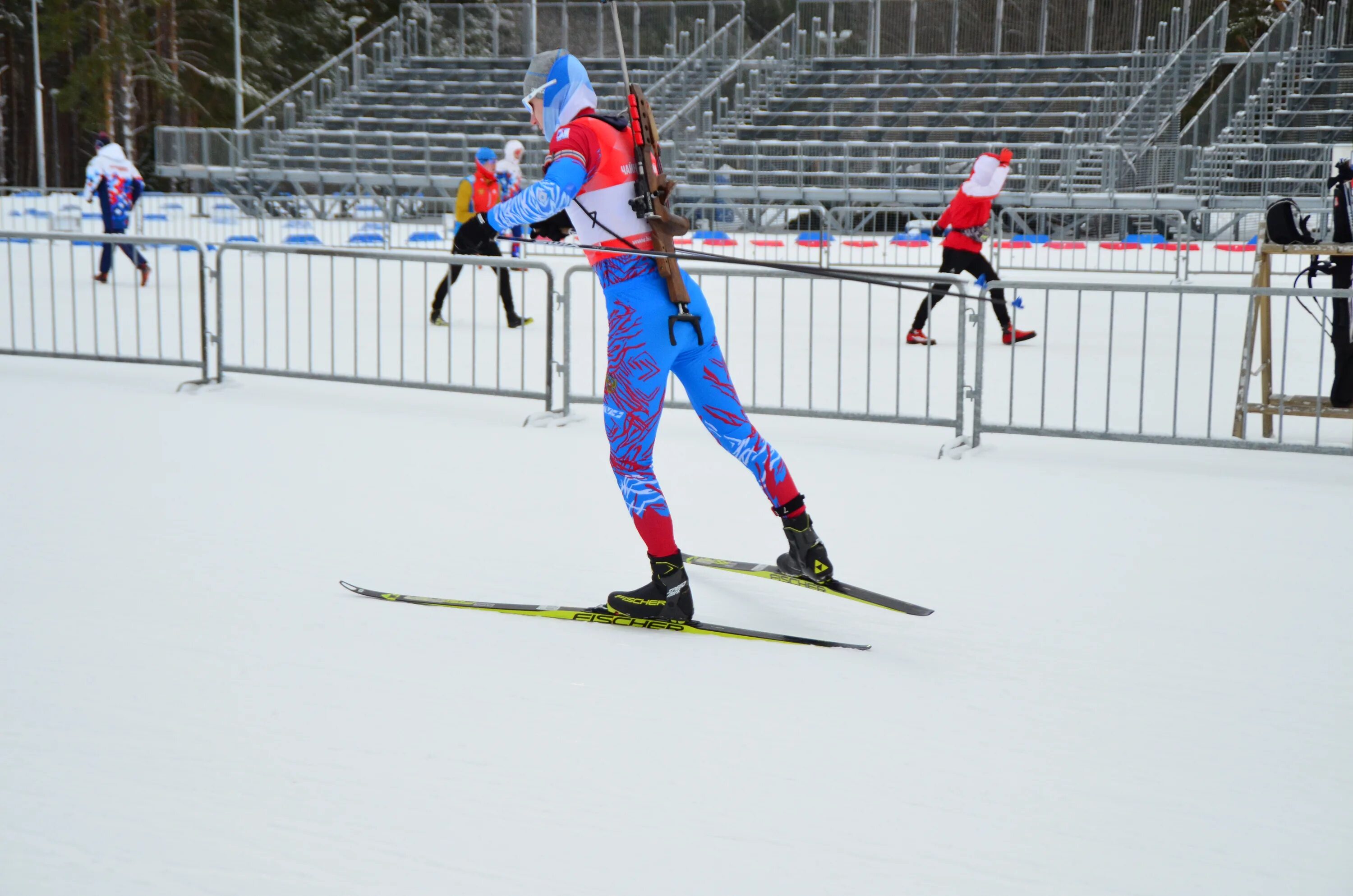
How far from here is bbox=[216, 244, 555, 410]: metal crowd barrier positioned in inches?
335

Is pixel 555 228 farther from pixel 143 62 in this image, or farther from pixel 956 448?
pixel 143 62

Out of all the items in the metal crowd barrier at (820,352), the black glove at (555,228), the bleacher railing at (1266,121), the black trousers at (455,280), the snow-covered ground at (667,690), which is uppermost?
the bleacher railing at (1266,121)

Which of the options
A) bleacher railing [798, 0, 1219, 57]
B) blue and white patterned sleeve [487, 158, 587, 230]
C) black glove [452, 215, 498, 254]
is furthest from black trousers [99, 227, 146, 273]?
bleacher railing [798, 0, 1219, 57]

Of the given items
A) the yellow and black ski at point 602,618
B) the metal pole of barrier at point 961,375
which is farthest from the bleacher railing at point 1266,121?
the yellow and black ski at point 602,618

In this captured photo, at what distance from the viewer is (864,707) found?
382 centimetres

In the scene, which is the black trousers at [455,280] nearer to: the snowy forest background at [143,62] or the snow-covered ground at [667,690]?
the snow-covered ground at [667,690]

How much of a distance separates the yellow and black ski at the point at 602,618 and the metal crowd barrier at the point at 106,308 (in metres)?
4.66

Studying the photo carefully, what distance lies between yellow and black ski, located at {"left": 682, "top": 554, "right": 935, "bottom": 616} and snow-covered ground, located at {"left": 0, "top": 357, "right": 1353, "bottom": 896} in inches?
2.6

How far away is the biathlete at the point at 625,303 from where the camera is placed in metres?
4.39

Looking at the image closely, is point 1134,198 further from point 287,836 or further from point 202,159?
point 287,836

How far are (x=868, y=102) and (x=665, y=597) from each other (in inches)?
1034

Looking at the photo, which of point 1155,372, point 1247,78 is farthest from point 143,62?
point 1155,372

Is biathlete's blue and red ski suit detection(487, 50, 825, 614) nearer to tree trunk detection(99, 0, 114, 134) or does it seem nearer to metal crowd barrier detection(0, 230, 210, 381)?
metal crowd barrier detection(0, 230, 210, 381)

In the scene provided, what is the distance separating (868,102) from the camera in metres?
29.2
